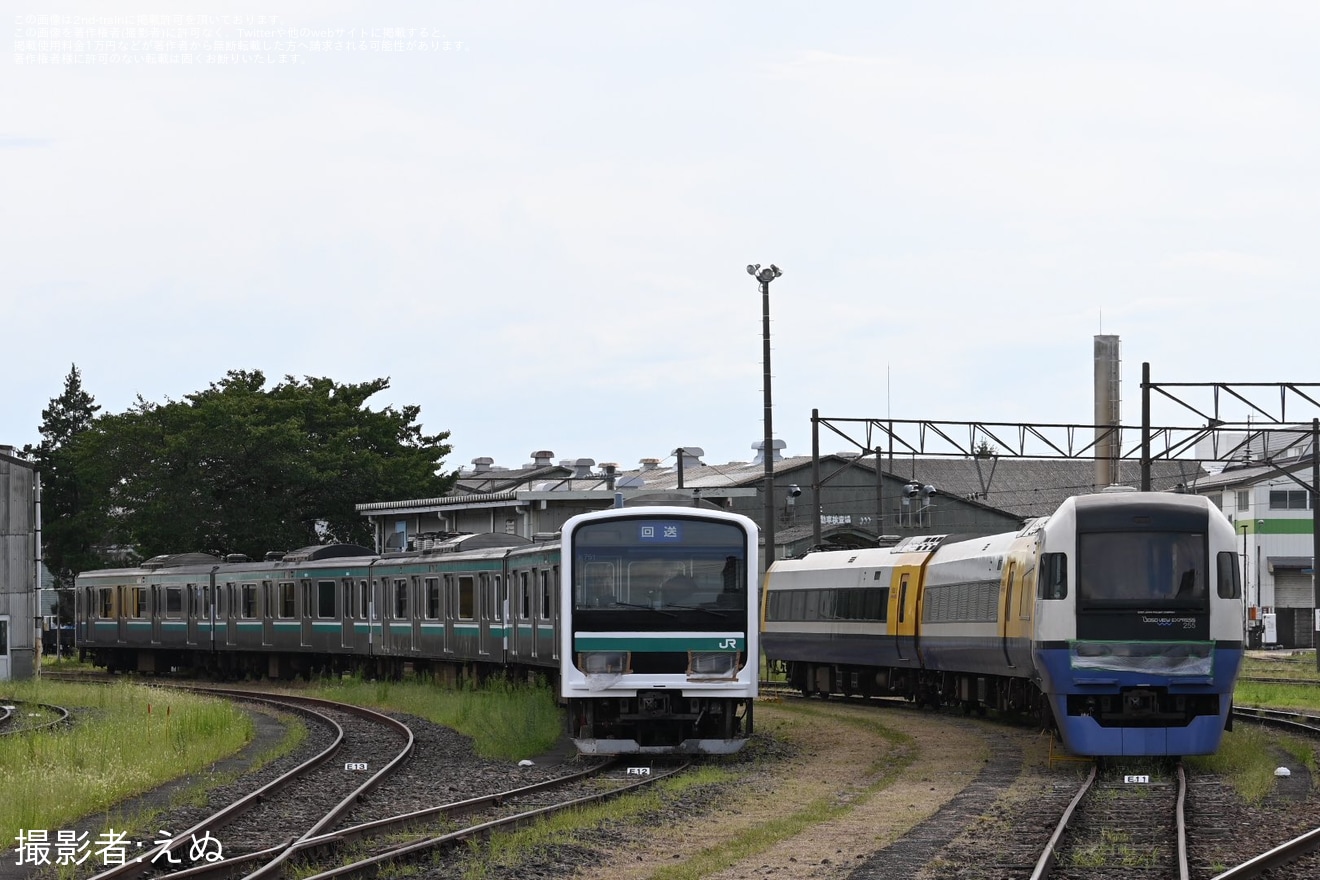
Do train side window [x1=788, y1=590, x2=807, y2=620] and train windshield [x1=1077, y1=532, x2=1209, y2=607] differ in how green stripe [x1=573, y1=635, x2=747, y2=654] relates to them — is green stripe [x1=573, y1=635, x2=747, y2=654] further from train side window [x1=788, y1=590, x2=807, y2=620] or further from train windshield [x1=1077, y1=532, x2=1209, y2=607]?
train side window [x1=788, y1=590, x2=807, y2=620]

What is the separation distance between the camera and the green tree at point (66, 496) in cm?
7119

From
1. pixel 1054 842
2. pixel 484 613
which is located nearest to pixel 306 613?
pixel 484 613

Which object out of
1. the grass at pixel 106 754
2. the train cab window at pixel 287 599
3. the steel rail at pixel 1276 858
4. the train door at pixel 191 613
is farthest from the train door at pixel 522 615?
the train door at pixel 191 613

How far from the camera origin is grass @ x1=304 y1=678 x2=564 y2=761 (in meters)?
21.2

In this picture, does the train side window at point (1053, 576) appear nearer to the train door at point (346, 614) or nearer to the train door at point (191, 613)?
the train door at point (346, 614)

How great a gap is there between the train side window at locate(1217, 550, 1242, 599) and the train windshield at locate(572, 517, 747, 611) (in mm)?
4716

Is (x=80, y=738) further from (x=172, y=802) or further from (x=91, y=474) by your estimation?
(x=91, y=474)

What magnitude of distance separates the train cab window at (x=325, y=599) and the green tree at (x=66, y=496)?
A: 25172mm

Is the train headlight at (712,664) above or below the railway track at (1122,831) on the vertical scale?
above

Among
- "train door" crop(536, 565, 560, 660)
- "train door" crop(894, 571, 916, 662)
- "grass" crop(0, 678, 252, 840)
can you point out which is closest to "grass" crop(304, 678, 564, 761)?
"train door" crop(536, 565, 560, 660)

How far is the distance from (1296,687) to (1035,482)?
53460 millimetres

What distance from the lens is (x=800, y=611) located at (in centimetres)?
3512

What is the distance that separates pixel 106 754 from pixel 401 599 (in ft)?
50.8

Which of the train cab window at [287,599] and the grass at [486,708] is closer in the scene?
the grass at [486,708]
